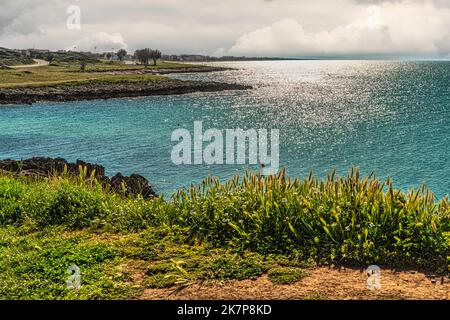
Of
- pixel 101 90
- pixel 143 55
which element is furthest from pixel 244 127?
pixel 143 55

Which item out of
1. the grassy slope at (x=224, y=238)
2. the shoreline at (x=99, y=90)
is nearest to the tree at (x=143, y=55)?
the shoreline at (x=99, y=90)

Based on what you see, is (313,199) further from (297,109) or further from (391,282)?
(297,109)

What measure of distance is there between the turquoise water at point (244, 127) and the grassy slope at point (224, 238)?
17851 millimetres

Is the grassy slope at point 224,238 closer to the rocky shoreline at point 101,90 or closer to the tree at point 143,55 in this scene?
the rocky shoreline at point 101,90

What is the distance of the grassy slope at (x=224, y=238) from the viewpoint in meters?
6.21

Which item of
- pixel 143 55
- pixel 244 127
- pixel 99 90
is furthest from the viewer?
pixel 143 55

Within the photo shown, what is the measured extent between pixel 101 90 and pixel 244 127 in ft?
128

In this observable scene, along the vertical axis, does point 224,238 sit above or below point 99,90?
below

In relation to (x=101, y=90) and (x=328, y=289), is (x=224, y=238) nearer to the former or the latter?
(x=328, y=289)

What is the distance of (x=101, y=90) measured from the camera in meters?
86.3

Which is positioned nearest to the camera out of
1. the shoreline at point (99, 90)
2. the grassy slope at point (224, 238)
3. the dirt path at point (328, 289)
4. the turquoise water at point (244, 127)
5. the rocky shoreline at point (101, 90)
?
the dirt path at point (328, 289)

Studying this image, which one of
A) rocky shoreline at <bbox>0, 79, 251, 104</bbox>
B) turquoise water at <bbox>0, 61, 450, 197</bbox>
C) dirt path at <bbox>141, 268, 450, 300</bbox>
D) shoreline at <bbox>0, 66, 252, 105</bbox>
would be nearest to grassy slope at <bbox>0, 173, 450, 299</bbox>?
dirt path at <bbox>141, 268, 450, 300</bbox>

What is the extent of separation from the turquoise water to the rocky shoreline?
4854 millimetres

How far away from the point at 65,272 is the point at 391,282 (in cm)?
445
